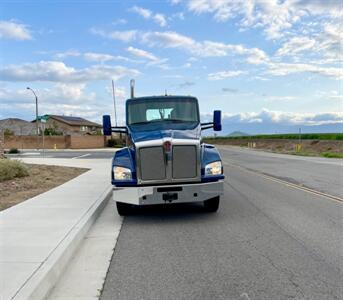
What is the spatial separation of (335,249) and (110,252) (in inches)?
132

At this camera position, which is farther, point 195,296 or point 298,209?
point 298,209

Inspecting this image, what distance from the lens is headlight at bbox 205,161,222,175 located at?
29.0 ft

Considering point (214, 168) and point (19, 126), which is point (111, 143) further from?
point (214, 168)

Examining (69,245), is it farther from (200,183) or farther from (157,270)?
(200,183)

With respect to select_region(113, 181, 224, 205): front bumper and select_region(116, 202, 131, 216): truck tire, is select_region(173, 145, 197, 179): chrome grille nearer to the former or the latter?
select_region(113, 181, 224, 205): front bumper

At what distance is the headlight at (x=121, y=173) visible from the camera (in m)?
8.70

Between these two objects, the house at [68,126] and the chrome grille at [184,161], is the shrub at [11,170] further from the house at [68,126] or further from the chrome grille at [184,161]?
the house at [68,126]

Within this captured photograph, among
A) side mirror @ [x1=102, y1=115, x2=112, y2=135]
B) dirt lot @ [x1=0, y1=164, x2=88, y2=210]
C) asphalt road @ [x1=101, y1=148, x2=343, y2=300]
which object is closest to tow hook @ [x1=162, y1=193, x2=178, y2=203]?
asphalt road @ [x1=101, y1=148, x2=343, y2=300]

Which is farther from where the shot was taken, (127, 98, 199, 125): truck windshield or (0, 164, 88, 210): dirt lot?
(0, 164, 88, 210): dirt lot

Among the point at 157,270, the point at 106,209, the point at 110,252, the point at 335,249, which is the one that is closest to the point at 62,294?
the point at 157,270

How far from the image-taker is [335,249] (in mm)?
6574

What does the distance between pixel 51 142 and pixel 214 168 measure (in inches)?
2312

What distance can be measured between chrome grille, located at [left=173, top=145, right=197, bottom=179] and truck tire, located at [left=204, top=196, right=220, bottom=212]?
3.46 ft

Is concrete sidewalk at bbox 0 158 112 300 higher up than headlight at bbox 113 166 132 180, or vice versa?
headlight at bbox 113 166 132 180
